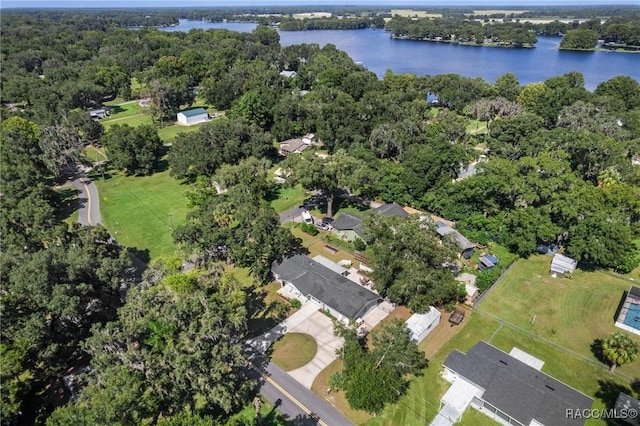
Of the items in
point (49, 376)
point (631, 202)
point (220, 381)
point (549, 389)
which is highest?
point (631, 202)

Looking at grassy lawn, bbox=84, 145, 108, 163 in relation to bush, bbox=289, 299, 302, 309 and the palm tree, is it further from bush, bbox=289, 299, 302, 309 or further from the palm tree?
the palm tree

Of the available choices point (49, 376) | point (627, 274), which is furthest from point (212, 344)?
point (627, 274)

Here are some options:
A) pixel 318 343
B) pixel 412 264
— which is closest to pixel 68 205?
pixel 318 343

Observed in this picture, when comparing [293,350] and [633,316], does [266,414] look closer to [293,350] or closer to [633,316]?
[293,350]

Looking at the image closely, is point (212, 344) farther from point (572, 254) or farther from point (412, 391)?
point (572, 254)

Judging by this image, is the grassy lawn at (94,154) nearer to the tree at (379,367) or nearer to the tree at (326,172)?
the tree at (326,172)

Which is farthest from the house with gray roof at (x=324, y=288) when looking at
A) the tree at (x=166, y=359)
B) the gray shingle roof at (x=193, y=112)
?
the gray shingle roof at (x=193, y=112)
